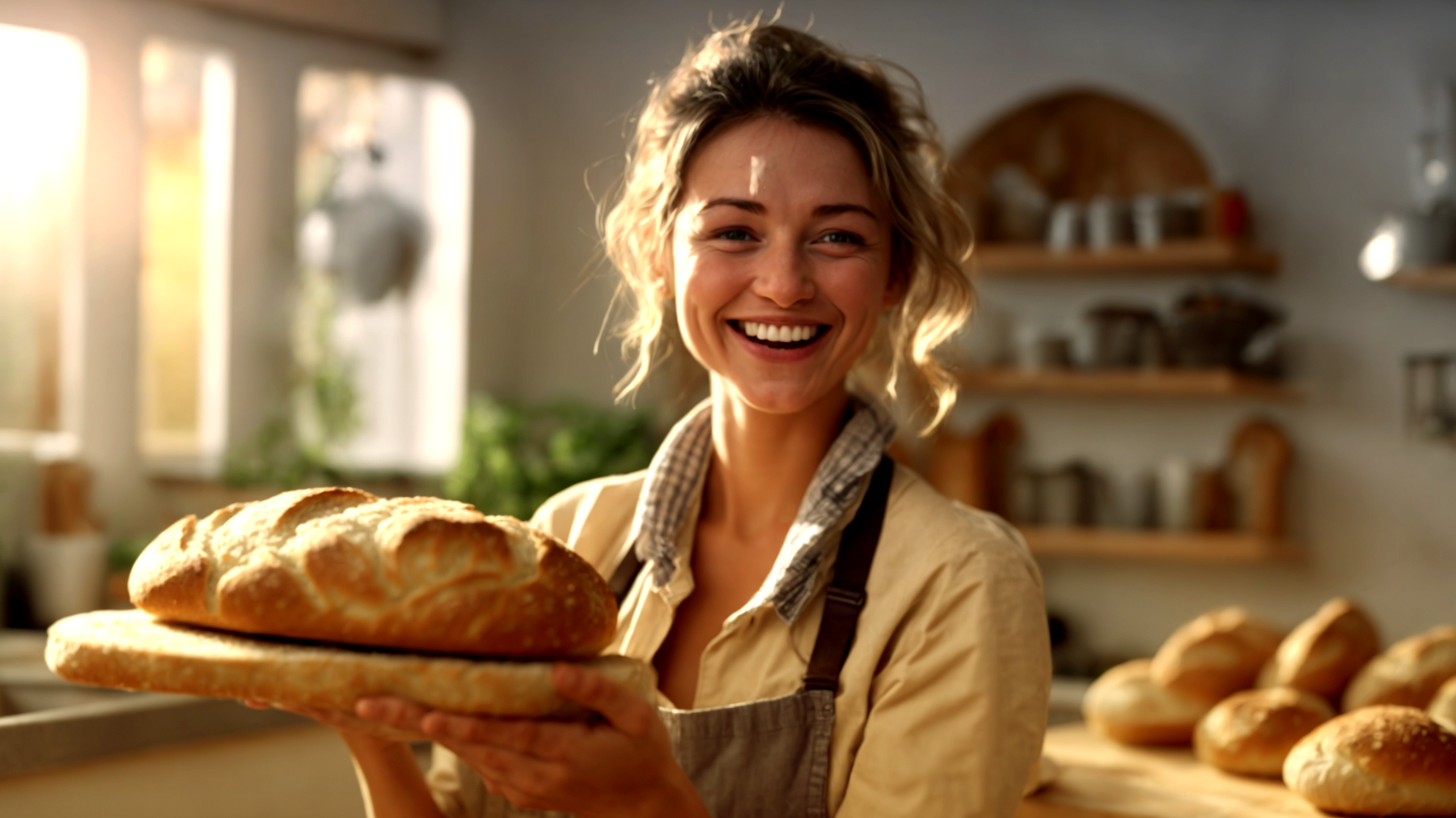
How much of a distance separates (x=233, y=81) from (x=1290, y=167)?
315 cm

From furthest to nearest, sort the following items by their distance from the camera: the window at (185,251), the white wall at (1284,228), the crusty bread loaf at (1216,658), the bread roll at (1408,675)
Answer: the window at (185,251), the white wall at (1284,228), the crusty bread loaf at (1216,658), the bread roll at (1408,675)

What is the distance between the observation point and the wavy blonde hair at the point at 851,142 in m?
1.34

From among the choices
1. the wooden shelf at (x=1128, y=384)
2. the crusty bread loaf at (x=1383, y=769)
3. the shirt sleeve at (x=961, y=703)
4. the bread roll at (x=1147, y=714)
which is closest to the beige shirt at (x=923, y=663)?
the shirt sleeve at (x=961, y=703)

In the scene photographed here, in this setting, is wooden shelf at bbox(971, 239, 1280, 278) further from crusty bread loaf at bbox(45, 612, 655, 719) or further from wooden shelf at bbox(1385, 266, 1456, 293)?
crusty bread loaf at bbox(45, 612, 655, 719)

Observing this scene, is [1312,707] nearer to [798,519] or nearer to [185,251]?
[798,519]

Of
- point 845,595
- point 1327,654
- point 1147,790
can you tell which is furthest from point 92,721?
point 1327,654

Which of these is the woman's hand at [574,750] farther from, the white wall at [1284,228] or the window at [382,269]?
the window at [382,269]

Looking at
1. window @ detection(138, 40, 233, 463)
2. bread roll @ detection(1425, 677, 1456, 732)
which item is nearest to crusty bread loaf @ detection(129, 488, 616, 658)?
bread roll @ detection(1425, 677, 1456, 732)

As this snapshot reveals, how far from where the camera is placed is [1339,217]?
3.69 m

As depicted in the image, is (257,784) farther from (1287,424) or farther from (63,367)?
(1287,424)

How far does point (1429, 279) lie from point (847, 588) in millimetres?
2785

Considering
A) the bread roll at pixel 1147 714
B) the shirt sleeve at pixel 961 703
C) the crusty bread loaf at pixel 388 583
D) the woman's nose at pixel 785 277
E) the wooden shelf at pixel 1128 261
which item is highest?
the wooden shelf at pixel 1128 261

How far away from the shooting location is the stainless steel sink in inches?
53.6

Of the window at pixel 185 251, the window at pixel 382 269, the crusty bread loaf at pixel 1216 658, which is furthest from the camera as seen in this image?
the window at pixel 382 269
